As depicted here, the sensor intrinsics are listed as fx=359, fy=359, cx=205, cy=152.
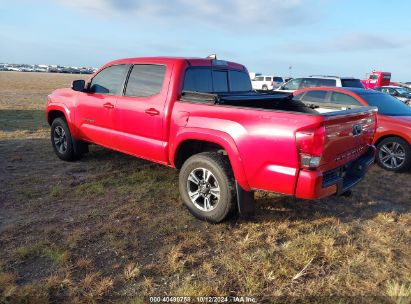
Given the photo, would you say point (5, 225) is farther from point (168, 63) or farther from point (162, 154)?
point (168, 63)

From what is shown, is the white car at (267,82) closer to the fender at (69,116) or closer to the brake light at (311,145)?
the fender at (69,116)

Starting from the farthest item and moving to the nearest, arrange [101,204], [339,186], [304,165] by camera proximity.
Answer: [101,204], [339,186], [304,165]

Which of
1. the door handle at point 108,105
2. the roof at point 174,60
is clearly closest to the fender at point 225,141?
the roof at point 174,60

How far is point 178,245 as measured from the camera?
3.61 m

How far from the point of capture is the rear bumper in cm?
326

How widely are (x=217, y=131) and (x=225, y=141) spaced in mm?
155

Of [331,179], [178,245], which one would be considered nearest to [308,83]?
[331,179]

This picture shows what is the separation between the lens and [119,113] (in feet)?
16.6

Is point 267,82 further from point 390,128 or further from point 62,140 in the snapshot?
point 62,140

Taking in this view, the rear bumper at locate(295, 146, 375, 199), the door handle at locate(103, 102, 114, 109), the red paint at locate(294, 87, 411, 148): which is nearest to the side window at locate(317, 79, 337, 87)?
the red paint at locate(294, 87, 411, 148)

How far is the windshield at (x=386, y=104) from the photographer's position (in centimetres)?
689

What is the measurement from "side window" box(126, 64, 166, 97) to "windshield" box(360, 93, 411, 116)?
4.47 m

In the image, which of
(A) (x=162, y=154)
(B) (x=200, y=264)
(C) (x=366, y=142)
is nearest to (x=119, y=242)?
(B) (x=200, y=264)

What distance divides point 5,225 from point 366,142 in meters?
4.24
